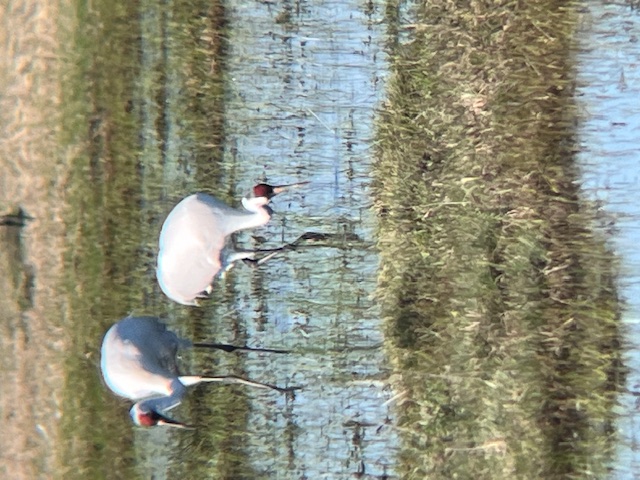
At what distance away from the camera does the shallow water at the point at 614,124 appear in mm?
2279

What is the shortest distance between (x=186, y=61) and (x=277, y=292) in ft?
2.90

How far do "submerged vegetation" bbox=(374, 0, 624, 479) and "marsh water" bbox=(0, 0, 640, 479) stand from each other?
0.30 ft

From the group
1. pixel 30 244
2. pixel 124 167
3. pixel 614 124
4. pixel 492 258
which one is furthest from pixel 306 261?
pixel 614 124

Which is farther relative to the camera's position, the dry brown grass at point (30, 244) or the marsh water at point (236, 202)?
the dry brown grass at point (30, 244)

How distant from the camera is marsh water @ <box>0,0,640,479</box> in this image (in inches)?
92.6

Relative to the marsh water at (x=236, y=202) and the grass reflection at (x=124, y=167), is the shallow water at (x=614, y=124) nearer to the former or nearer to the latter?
the marsh water at (x=236, y=202)

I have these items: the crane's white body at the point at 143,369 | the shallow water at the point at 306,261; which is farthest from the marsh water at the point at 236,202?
the crane's white body at the point at 143,369

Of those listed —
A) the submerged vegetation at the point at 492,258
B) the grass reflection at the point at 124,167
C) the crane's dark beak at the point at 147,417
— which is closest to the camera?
the crane's dark beak at the point at 147,417

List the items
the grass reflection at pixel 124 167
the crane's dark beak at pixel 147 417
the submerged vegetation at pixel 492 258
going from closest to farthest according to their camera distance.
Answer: the crane's dark beak at pixel 147 417 → the submerged vegetation at pixel 492 258 → the grass reflection at pixel 124 167

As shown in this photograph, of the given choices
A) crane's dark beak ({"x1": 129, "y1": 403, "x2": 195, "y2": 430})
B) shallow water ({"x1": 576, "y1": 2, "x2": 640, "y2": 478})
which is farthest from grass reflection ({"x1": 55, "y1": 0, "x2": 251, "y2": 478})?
shallow water ({"x1": 576, "y1": 2, "x2": 640, "y2": 478})

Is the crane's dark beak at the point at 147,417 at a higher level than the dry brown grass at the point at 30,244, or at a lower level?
lower

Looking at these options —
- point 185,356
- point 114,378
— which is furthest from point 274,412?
point 114,378

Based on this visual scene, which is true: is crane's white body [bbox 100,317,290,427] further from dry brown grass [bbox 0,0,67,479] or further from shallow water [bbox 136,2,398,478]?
dry brown grass [bbox 0,0,67,479]

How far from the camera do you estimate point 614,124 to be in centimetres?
230
